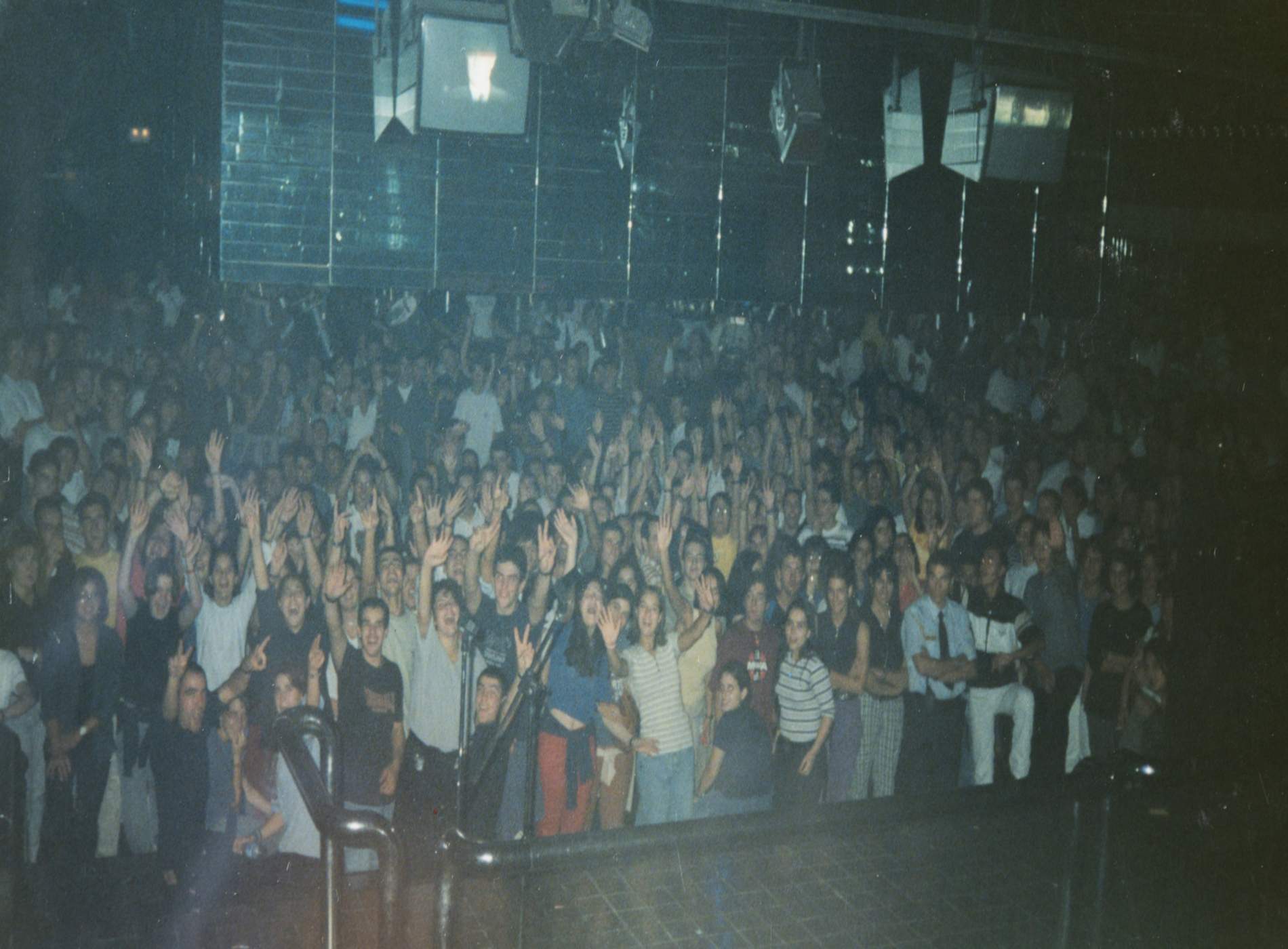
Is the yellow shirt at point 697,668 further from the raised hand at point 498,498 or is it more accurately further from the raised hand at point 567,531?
the raised hand at point 498,498

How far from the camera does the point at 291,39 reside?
715cm

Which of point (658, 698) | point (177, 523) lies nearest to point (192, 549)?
point (177, 523)

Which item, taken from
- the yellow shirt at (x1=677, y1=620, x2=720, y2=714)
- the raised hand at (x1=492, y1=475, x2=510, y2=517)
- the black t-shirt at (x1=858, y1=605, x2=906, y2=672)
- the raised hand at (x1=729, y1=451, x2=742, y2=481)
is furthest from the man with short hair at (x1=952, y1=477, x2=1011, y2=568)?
the raised hand at (x1=492, y1=475, x2=510, y2=517)

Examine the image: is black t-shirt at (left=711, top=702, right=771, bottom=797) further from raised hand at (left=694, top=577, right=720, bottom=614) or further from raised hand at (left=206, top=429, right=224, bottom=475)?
raised hand at (left=206, top=429, right=224, bottom=475)

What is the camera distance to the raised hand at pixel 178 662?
177 inches

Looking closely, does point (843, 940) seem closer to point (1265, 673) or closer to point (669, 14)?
point (1265, 673)

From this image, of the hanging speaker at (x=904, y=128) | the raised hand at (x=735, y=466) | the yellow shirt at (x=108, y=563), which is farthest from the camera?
the hanging speaker at (x=904, y=128)

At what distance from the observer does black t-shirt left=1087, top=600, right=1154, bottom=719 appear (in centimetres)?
549

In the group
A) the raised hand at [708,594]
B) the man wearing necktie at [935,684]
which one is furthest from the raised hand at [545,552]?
the man wearing necktie at [935,684]

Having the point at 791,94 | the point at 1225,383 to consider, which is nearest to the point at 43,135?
the point at 791,94

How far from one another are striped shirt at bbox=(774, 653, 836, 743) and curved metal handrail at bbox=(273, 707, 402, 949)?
8.73ft

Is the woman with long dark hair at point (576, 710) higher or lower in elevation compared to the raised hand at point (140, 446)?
lower

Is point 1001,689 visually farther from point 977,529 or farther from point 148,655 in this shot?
point 148,655

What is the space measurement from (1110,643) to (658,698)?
2.28m
